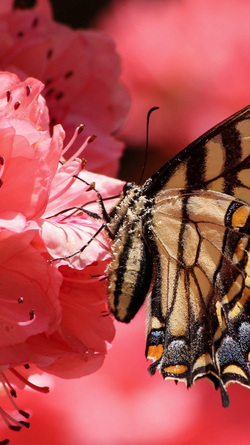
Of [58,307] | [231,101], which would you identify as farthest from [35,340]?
[231,101]

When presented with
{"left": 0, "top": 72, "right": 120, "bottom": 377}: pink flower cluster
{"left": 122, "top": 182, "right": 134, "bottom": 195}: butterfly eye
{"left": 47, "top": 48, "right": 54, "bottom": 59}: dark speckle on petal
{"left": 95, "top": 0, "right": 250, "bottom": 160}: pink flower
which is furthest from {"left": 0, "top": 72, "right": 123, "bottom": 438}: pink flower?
{"left": 95, "top": 0, "right": 250, "bottom": 160}: pink flower

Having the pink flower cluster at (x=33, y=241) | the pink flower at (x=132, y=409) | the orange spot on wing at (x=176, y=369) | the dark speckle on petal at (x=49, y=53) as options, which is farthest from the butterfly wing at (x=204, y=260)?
the pink flower at (x=132, y=409)

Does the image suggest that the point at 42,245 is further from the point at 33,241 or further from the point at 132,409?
the point at 132,409

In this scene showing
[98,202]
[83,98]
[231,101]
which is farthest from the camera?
[231,101]

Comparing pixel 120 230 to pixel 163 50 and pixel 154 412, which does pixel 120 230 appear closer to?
pixel 154 412

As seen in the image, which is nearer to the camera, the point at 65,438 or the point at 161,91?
the point at 65,438

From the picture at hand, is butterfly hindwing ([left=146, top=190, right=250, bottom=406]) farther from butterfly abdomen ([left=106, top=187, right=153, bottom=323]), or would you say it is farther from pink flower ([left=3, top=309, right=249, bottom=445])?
pink flower ([left=3, top=309, right=249, bottom=445])
